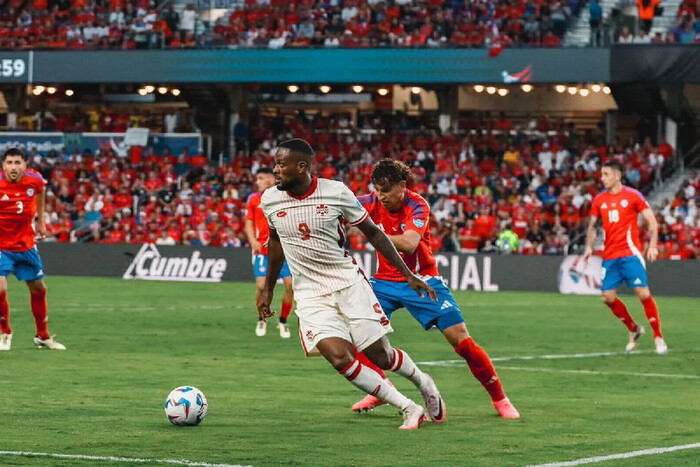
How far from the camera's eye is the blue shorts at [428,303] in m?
10.3

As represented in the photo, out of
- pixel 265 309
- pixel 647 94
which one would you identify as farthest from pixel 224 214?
pixel 265 309

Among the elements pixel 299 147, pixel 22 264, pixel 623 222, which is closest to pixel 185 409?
pixel 299 147

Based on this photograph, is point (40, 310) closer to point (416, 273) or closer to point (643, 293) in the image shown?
point (416, 273)

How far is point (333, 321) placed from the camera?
9.34 metres

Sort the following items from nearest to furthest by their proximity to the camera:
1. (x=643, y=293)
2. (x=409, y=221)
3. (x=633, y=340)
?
(x=409, y=221) < (x=633, y=340) < (x=643, y=293)

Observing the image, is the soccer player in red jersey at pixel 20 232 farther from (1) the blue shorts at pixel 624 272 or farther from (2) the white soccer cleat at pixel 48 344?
(1) the blue shorts at pixel 624 272

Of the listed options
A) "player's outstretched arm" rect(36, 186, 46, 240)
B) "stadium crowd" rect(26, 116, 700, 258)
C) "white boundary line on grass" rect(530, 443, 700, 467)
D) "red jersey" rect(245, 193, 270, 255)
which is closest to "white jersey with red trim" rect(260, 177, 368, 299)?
"white boundary line on grass" rect(530, 443, 700, 467)

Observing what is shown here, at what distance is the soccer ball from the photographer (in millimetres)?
9492

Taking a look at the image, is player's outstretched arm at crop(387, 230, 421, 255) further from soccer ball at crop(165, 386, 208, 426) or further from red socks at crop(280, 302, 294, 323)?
red socks at crop(280, 302, 294, 323)

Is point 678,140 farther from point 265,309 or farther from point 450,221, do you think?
point 265,309

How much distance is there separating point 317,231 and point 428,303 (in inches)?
56.3

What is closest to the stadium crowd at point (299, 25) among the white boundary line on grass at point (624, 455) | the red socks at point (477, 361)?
the red socks at point (477, 361)

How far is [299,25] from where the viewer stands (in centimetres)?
4191

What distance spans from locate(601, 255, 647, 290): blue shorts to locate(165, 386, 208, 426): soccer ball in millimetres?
8736
